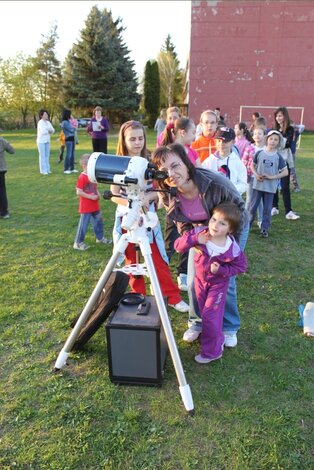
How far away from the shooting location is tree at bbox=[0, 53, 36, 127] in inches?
1614

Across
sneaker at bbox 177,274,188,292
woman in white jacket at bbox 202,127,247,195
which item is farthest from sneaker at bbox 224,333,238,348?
woman in white jacket at bbox 202,127,247,195

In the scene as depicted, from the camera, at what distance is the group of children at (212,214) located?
2.82 metres

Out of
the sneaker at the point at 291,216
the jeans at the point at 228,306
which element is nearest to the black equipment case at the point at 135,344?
the jeans at the point at 228,306

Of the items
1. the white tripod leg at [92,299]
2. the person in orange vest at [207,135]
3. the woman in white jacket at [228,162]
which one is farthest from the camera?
the person in orange vest at [207,135]

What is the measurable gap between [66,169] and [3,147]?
5.10 meters

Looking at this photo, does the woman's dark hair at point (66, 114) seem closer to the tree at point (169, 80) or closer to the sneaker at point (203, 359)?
the sneaker at point (203, 359)

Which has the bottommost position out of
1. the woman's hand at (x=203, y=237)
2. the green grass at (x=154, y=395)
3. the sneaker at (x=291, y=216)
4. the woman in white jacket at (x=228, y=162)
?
the green grass at (x=154, y=395)

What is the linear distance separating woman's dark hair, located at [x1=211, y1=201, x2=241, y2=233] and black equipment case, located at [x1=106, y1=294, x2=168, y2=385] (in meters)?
0.81

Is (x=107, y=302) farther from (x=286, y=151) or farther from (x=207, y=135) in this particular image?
(x=286, y=151)

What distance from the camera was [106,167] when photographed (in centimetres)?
243

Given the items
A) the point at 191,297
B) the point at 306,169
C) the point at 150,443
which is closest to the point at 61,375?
the point at 150,443

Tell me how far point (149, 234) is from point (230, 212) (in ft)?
2.80

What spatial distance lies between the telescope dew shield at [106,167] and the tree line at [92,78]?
26.6m

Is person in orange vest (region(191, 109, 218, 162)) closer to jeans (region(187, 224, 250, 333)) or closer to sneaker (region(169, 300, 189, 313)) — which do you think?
jeans (region(187, 224, 250, 333))
